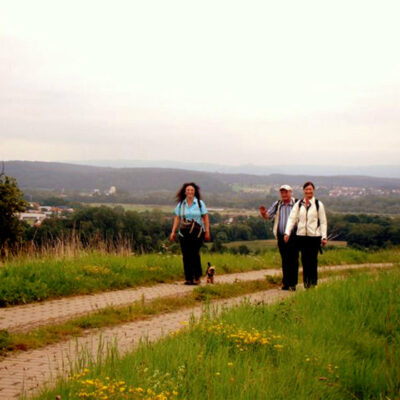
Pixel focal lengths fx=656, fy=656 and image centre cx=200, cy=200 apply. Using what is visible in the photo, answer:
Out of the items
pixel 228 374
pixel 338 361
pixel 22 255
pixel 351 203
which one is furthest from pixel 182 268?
pixel 351 203

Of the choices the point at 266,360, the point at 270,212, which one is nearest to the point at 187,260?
the point at 270,212

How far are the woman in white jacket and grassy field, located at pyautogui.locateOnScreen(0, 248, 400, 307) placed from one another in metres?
3.14

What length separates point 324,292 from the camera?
1042 centimetres

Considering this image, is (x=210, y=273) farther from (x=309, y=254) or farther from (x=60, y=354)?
(x=60, y=354)

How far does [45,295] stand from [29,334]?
2971 millimetres

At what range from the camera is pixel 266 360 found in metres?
6.56

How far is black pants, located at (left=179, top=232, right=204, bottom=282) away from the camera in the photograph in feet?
44.5

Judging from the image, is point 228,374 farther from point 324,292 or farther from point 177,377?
point 324,292

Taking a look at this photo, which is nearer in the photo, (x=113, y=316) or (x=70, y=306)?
(x=113, y=316)

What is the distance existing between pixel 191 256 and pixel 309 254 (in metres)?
2.53

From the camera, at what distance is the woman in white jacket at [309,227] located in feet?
40.7

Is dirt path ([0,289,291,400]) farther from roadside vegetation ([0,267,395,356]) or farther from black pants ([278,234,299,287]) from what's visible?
black pants ([278,234,299,287])

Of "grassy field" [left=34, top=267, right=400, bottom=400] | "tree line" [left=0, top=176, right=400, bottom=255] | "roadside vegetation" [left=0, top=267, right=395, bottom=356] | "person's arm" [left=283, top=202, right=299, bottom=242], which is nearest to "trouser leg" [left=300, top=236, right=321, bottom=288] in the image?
"person's arm" [left=283, top=202, right=299, bottom=242]

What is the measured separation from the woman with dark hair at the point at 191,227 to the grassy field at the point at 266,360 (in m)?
4.34
